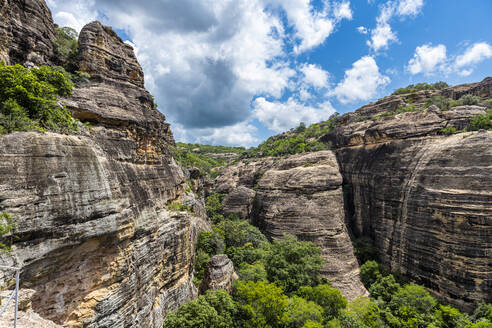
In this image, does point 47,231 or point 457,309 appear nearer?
point 47,231

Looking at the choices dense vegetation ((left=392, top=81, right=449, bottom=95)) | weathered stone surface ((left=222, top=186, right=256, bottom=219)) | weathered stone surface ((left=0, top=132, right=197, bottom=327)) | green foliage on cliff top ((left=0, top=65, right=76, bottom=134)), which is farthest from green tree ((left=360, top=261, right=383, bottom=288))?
dense vegetation ((left=392, top=81, right=449, bottom=95))

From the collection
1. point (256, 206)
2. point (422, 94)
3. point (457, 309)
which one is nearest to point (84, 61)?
point (256, 206)

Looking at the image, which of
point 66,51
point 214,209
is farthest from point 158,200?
point 214,209

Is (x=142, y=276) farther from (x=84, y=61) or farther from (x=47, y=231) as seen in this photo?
(x=84, y=61)

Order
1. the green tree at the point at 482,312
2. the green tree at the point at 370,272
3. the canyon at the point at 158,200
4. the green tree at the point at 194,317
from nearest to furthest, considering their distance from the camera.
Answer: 1. the canyon at the point at 158,200
2. the green tree at the point at 194,317
3. the green tree at the point at 482,312
4. the green tree at the point at 370,272

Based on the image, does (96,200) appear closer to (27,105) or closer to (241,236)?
(27,105)

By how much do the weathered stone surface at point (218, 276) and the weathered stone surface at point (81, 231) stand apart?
16.9 feet

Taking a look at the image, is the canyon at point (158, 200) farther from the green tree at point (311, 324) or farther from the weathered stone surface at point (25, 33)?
the green tree at point (311, 324)

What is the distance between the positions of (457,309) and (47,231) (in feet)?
102

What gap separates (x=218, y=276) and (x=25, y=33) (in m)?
23.7

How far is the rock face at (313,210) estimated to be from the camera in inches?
1048

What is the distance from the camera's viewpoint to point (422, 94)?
40.9 meters

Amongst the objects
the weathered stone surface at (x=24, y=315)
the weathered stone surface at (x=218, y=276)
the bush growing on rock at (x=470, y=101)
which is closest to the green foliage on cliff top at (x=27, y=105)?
the weathered stone surface at (x=24, y=315)

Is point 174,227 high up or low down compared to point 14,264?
down
